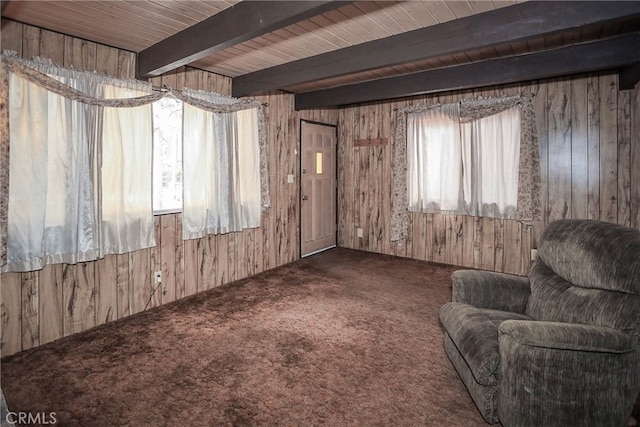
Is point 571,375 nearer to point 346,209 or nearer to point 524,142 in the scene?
point 524,142

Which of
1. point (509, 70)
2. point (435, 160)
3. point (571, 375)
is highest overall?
point (509, 70)

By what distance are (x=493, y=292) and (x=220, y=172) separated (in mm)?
2932

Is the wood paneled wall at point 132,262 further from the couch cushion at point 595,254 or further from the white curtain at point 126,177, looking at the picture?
A: the couch cushion at point 595,254

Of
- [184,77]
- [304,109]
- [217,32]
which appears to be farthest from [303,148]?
[217,32]

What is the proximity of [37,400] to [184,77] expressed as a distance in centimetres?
294

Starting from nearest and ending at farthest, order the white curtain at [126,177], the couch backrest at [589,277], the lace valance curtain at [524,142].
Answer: the couch backrest at [589,277] → the white curtain at [126,177] → the lace valance curtain at [524,142]

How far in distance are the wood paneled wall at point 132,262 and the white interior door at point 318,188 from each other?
1.04 ft

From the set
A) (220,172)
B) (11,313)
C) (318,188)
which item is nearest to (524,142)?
(318,188)

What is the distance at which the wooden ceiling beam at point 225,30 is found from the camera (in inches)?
78.1

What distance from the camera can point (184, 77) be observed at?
11.8 feet

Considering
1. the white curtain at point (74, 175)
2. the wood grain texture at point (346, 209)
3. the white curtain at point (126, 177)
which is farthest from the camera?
the white curtain at point (126, 177)

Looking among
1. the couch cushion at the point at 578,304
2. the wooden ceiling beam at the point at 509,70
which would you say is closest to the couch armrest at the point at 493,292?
the couch cushion at the point at 578,304

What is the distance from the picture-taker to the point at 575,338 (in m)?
1.63

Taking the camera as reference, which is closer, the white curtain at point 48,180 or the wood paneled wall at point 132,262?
the white curtain at point 48,180
